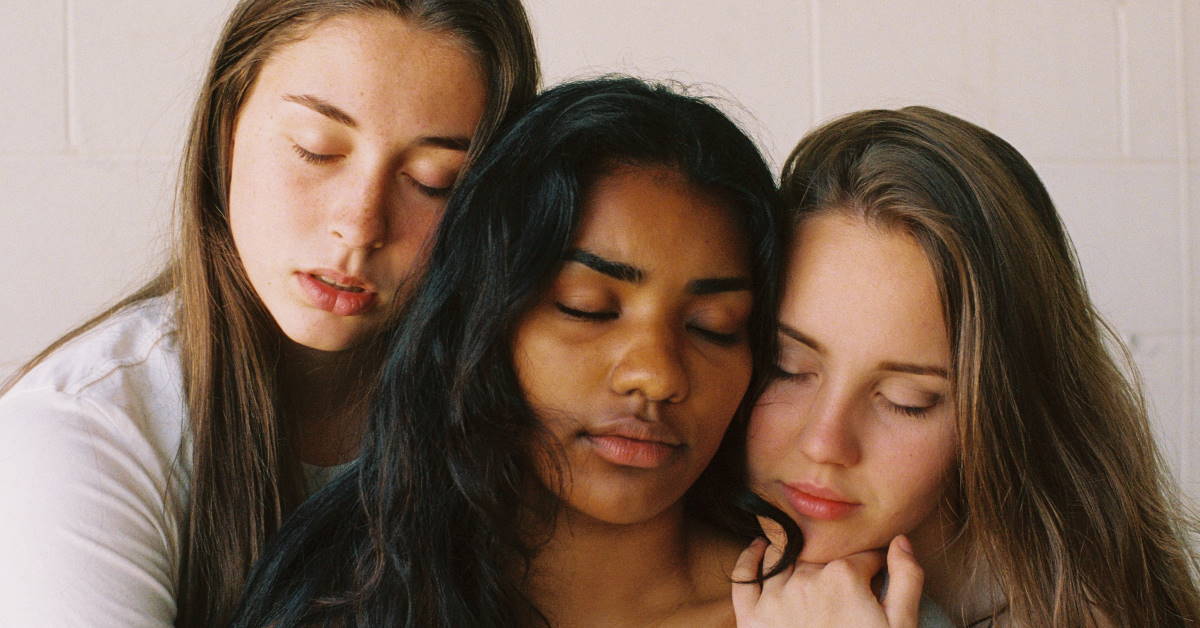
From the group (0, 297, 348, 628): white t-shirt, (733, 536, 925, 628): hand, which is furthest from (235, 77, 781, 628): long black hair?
(733, 536, 925, 628): hand

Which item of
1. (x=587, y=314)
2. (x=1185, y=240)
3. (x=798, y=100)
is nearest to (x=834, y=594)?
(x=587, y=314)

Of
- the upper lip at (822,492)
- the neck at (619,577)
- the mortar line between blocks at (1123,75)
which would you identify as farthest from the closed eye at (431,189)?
the mortar line between blocks at (1123,75)

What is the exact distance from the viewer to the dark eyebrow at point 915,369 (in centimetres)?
109

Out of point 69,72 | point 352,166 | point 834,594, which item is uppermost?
point 69,72

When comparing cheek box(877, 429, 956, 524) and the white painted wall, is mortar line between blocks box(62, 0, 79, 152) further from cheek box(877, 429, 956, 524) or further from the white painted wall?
cheek box(877, 429, 956, 524)

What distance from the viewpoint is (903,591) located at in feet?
3.73

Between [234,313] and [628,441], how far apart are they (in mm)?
494

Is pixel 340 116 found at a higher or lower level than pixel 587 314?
higher

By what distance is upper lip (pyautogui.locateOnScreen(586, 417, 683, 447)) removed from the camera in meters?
0.98

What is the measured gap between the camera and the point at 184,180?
128 cm

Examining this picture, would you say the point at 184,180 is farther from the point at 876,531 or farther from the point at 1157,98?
the point at 1157,98

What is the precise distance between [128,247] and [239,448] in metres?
0.60

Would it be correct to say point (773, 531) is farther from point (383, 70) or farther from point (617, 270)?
point (383, 70)

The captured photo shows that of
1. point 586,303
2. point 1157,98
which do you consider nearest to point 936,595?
point 586,303
